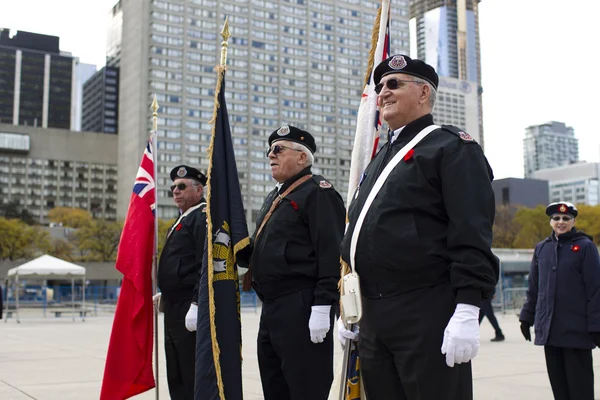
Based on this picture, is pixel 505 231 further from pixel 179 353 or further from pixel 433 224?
pixel 433 224

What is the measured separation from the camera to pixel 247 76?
125250mm

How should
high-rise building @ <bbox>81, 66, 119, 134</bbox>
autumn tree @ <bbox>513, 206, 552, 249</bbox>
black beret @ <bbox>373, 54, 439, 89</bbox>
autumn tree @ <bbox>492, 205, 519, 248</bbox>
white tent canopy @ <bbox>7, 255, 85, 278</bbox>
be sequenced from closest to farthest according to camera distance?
black beret @ <bbox>373, 54, 439, 89</bbox> < white tent canopy @ <bbox>7, 255, 85, 278</bbox> < autumn tree @ <bbox>513, 206, 552, 249</bbox> < autumn tree @ <bbox>492, 205, 519, 248</bbox> < high-rise building @ <bbox>81, 66, 119, 134</bbox>

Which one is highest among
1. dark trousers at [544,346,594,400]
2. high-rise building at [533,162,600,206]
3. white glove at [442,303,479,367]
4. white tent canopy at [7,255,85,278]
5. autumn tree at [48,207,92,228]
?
high-rise building at [533,162,600,206]

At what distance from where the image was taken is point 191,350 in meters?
5.50

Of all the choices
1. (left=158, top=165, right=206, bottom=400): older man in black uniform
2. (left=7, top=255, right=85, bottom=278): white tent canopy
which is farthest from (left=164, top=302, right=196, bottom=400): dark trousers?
(left=7, top=255, right=85, bottom=278): white tent canopy

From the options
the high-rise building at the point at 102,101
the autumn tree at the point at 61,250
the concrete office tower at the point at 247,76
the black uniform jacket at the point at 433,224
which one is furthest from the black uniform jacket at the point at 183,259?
the high-rise building at the point at 102,101

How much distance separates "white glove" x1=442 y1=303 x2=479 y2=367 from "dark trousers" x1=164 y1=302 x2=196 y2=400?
2.99 metres

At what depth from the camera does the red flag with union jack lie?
19.2 ft

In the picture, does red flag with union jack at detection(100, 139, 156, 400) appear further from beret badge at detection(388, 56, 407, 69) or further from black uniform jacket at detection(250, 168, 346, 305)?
beret badge at detection(388, 56, 407, 69)

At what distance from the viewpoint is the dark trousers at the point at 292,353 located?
4.42m

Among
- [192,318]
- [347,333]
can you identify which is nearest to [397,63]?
[347,333]

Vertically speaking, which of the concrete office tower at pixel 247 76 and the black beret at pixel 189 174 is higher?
the concrete office tower at pixel 247 76

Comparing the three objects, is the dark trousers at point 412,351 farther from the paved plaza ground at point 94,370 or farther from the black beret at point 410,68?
the paved plaza ground at point 94,370

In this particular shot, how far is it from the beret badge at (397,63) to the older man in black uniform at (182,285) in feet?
8.46
